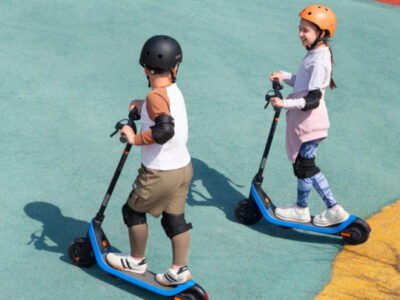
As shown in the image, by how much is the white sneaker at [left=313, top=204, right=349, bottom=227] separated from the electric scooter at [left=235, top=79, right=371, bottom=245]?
31 mm

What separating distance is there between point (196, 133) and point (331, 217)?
2.04 meters

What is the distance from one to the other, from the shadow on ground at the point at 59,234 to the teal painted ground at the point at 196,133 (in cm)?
1

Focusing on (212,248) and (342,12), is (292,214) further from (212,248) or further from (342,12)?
(342,12)

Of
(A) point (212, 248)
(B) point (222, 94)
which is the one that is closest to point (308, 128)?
(A) point (212, 248)

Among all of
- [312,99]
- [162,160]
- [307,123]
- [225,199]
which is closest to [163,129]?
[162,160]

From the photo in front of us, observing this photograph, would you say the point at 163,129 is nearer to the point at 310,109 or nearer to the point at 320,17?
the point at 310,109

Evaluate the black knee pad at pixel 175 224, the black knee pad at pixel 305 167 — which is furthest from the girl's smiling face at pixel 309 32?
the black knee pad at pixel 175 224

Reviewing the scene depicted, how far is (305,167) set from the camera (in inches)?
200

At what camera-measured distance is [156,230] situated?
5152 mm

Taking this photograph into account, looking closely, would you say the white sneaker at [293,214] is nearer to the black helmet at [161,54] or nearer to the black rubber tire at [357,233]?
the black rubber tire at [357,233]

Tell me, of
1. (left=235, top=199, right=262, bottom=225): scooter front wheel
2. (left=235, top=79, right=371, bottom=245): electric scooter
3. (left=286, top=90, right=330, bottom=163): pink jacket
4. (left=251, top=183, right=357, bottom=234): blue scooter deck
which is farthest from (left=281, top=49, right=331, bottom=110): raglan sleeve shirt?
(left=235, top=199, right=262, bottom=225): scooter front wheel

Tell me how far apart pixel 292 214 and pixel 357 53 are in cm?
480

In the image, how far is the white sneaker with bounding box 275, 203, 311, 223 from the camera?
5254 millimetres

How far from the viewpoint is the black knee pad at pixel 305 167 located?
16.6ft
